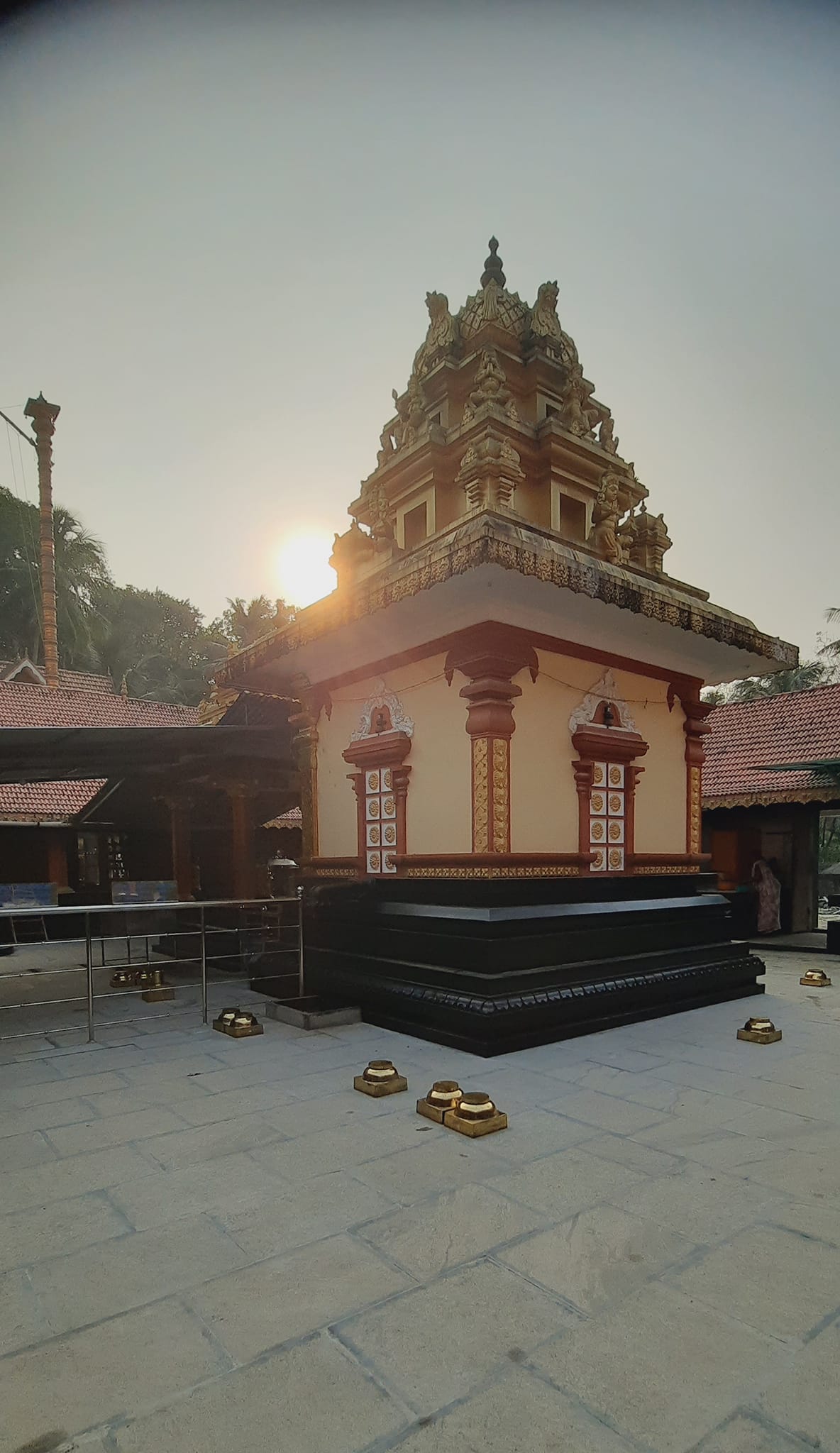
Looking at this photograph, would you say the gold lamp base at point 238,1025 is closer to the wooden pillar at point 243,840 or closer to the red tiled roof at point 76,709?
the wooden pillar at point 243,840

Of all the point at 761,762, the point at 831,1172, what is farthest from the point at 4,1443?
the point at 761,762

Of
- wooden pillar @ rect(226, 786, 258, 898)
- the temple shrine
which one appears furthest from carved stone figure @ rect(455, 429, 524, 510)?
wooden pillar @ rect(226, 786, 258, 898)

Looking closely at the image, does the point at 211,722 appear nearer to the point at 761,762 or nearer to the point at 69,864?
the point at 69,864

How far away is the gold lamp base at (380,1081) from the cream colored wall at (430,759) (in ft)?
7.39

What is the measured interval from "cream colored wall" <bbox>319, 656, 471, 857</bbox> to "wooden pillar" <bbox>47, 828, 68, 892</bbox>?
8767 mm

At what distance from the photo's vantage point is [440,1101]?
3748 mm

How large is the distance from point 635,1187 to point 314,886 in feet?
14.1

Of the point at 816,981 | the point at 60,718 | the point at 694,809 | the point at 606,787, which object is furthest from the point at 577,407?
the point at 60,718

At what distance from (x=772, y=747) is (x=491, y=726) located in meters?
9.31

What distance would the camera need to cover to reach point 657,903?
7059mm

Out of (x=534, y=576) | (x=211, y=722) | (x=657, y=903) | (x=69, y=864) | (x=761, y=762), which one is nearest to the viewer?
(x=534, y=576)

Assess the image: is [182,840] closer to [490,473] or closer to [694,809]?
[694,809]

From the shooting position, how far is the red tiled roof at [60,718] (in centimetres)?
1332

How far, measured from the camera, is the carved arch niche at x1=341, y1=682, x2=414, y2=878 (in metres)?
7.04
